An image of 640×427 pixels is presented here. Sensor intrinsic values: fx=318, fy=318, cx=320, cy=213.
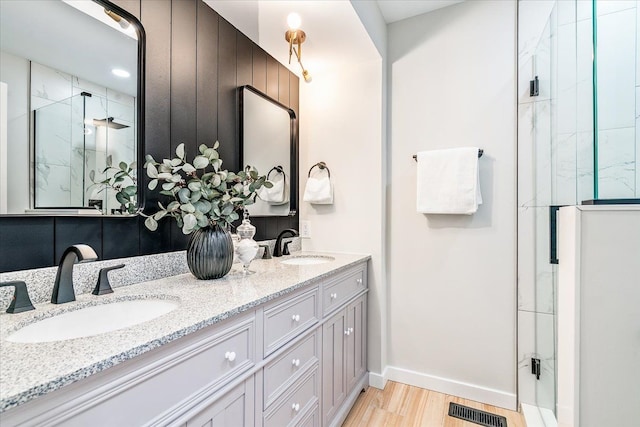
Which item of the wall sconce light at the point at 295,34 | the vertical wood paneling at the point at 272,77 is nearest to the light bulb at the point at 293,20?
the wall sconce light at the point at 295,34

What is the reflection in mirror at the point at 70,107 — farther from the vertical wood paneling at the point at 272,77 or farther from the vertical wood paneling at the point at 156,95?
the vertical wood paneling at the point at 272,77

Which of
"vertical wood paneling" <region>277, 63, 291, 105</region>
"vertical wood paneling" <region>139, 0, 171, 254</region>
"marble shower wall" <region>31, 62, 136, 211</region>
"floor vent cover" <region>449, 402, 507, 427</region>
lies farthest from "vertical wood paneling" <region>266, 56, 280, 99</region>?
"floor vent cover" <region>449, 402, 507, 427</region>

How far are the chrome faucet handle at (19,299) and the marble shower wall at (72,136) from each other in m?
0.25

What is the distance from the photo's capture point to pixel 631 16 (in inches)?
54.8

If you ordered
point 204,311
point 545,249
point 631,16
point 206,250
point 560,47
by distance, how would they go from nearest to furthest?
point 204,311, point 206,250, point 631,16, point 560,47, point 545,249

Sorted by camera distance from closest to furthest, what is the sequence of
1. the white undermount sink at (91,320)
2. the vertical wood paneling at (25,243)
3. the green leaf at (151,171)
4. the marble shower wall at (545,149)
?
the white undermount sink at (91,320) < the vertical wood paneling at (25,243) < the green leaf at (151,171) < the marble shower wall at (545,149)

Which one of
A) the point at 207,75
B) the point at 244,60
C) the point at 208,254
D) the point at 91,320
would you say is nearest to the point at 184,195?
the point at 208,254

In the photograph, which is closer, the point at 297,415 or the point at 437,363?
the point at 297,415

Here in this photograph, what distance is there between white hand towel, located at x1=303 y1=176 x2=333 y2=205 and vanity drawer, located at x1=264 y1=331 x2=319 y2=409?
1.00m

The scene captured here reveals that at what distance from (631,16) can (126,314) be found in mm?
2339

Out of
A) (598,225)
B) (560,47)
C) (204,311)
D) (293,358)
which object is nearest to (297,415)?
(293,358)

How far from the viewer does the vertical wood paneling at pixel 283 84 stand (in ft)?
7.12

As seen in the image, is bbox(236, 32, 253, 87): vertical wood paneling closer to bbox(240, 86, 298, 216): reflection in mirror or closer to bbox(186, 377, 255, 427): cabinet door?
bbox(240, 86, 298, 216): reflection in mirror

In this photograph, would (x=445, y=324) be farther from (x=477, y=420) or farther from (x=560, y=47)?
(x=560, y=47)
